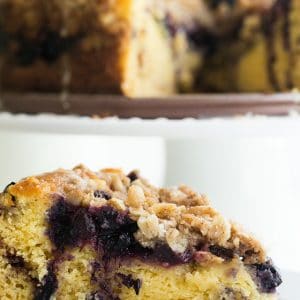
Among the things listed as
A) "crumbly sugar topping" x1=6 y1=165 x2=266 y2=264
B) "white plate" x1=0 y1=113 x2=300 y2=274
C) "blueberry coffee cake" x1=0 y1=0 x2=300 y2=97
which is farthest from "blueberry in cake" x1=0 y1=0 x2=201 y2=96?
"crumbly sugar topping" x1=6 y1=165 x2=266 y2=264

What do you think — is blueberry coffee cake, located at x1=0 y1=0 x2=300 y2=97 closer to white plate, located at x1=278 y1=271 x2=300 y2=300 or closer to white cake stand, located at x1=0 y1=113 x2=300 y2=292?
white cake stand, located at x1=0 y1=113 x2=300 y2=292

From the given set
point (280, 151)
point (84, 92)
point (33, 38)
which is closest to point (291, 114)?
point (280, 151)

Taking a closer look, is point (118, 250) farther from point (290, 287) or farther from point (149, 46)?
point (149, 46)

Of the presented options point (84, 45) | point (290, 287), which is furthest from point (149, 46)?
point (290, 287)

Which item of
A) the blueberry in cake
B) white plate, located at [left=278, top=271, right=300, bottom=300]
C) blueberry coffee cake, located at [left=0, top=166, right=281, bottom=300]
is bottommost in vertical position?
white plate, located at [left=278, top=271, right=300, bottom=300]

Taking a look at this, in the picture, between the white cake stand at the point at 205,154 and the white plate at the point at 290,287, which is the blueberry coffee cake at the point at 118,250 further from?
the white cake stand at the point at 205,154

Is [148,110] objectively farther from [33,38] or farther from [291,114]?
[33,38]

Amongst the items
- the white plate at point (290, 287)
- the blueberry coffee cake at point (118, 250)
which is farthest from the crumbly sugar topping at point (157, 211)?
the white plate at point (290, 287)
